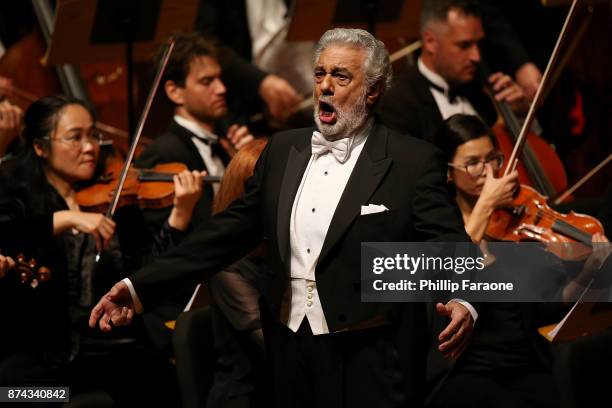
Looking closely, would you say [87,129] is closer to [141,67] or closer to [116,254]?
[116,254]

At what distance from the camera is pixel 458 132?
3.70 m

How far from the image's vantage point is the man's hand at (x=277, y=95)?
5047 mm

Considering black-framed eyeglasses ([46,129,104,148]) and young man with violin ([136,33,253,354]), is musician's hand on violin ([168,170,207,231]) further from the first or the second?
young man with violin ([136,33,253,354])

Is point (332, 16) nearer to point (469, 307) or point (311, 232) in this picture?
point (311, 232)

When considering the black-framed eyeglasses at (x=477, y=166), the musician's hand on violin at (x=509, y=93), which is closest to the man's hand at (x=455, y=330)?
the black-framed eyeglasses at (x=477, y=166)

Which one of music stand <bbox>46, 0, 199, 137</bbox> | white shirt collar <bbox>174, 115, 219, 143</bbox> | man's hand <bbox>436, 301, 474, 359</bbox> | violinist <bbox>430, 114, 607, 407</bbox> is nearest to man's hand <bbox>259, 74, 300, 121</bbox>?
music stand <bbox>46, 0, 199, 137</bbox>

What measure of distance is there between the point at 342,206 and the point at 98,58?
225 centimetres

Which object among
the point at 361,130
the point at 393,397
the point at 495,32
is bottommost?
the point at 393,397

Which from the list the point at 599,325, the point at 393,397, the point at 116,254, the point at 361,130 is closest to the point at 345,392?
the point at 393,397

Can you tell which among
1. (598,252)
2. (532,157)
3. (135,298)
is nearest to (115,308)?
(135,298)

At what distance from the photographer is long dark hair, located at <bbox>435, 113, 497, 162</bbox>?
145 inches

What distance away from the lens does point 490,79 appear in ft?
14.9

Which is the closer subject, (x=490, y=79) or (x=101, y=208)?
(x=101, y=208)

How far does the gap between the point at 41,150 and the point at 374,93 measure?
4.81 ft
